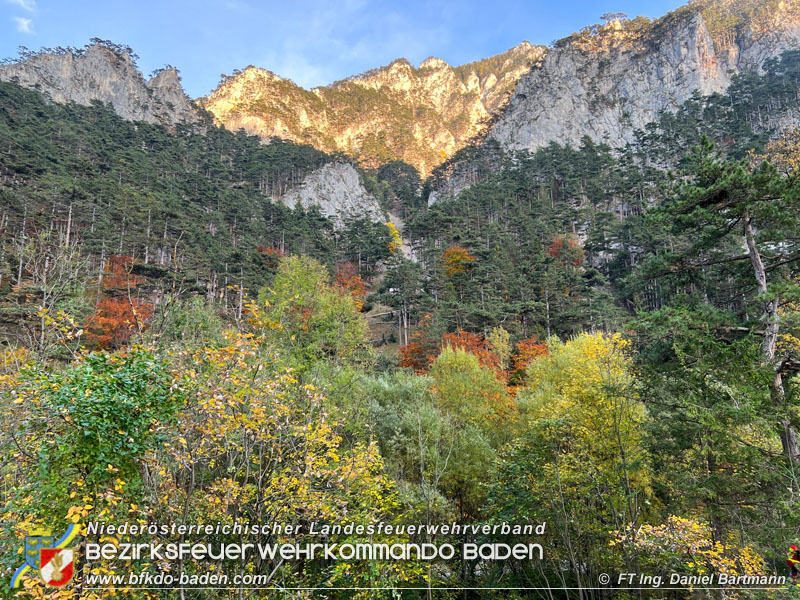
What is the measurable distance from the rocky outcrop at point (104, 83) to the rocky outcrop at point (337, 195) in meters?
40.1

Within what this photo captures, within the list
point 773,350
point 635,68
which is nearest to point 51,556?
point 773,350

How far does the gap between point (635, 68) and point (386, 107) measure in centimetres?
7619

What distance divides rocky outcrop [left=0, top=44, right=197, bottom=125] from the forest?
1588 inches

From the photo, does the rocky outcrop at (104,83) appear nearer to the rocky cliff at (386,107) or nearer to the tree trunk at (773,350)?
the rocky cliff at (386,107)

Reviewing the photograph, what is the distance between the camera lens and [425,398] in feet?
65.2

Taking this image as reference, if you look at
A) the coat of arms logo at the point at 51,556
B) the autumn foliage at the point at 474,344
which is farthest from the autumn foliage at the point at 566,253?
the coat of arms logo at the point at 51,556

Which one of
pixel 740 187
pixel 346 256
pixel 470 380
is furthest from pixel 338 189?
pixel 740 187

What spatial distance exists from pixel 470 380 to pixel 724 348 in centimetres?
1361

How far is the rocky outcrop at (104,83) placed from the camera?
71250 millimetres

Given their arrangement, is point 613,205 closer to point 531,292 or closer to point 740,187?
point 531,292

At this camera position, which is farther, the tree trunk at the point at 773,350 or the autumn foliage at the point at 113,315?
the autumn foliage at the point at 113,315

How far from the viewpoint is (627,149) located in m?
71.0

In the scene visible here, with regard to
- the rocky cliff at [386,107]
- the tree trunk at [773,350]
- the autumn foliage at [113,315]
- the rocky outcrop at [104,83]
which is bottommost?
the tree trunk at [773,350]

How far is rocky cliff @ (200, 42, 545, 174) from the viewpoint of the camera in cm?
10356
